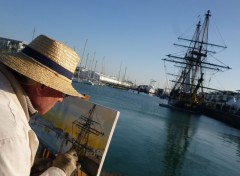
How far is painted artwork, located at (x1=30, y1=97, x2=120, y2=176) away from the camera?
469 cm

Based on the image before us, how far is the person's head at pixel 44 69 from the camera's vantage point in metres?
1.97

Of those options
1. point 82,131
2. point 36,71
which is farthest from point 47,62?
point 82,131

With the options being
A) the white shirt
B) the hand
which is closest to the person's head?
the white shirt

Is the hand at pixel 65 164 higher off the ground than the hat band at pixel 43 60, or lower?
lower

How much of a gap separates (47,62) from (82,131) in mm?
2923

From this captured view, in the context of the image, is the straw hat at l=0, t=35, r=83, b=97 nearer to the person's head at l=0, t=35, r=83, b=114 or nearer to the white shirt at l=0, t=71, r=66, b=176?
the person's head at l=0, t=35, r=83, b=114

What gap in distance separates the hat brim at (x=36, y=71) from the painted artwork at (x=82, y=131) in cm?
250

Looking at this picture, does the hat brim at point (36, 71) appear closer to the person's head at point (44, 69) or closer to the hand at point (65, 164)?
the person's head at point (44, 69)

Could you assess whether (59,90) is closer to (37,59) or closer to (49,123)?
(37,59)

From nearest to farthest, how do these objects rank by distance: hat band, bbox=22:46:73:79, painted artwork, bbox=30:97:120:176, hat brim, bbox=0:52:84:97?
hat brim, bbox=0:52:84:97, hat band, bbox=22:46:73:79, painted artwork, bbox=30:97:120:176

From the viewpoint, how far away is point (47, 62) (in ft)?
7.12

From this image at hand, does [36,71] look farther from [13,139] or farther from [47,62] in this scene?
[13,139]

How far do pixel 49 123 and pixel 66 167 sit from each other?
2541 millimetres

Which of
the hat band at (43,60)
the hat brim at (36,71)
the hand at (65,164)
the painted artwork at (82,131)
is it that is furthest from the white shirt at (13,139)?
the painted artwork at (82,131)
